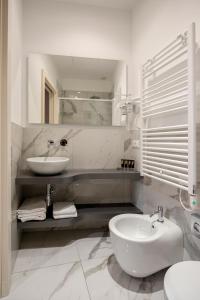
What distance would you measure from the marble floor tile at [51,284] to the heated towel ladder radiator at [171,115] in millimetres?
1012

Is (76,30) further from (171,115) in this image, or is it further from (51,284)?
(51,284)

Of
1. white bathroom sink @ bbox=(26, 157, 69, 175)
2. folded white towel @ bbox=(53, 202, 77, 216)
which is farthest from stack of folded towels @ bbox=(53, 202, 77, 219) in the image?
white bathroom sink @ bbox=(26, 157, 69, 175)

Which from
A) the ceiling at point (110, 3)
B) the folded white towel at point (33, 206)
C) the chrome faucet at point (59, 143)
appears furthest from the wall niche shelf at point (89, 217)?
the ceiling at point (110, 3)

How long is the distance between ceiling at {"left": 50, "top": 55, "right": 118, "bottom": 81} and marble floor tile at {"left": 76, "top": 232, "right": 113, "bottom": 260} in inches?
73.1

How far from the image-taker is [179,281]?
96 cm

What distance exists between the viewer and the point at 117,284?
1478mm

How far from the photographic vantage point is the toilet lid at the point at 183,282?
0.87 metres

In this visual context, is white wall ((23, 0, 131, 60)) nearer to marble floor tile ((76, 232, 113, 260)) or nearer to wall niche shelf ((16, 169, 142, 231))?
wall niche shelf ((16, 169, 142, 231))

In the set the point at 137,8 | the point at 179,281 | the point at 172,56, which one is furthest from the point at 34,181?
the point at 137,8

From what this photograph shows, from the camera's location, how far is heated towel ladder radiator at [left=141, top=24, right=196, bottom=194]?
127cm

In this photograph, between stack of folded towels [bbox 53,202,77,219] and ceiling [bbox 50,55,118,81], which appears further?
ceiling [bbox 50,55,118,81]

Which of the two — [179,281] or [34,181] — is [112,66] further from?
Result: [179,281]

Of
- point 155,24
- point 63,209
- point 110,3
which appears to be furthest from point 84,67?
point 63,209

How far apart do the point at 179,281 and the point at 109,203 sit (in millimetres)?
1523
